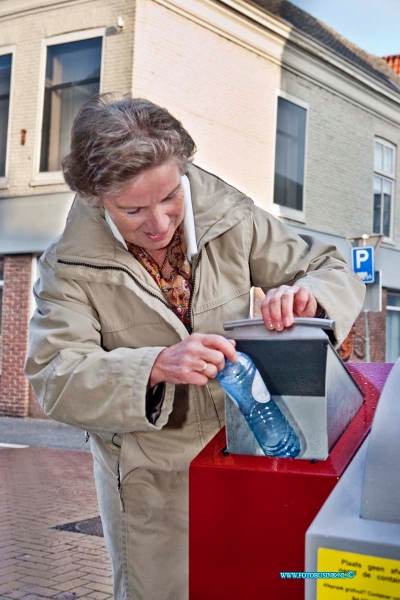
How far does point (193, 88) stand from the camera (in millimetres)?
11062

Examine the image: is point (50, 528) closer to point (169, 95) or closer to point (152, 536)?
point (152, 536)

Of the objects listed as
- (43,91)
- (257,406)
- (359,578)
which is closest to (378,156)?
(43,91)

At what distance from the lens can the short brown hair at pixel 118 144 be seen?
1.67 meters

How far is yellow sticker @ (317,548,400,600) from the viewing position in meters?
0.97

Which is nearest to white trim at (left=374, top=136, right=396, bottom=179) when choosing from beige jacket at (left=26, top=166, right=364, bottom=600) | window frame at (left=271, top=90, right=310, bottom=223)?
window frame at (left=271, top=90, right=310, bottom=223)

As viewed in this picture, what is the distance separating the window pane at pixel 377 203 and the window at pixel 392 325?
1.38 meters

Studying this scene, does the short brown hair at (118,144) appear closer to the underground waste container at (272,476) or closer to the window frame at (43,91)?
the underground waste container at (272,476)

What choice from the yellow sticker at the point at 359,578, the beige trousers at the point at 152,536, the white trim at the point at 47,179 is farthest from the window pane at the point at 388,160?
the yellow sticker at the point at 359,578

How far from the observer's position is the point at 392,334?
1570cm

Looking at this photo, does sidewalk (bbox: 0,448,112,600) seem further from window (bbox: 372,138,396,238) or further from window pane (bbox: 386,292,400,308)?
window (bbox: 372,138,396,238)

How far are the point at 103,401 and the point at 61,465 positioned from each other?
5.96 meters

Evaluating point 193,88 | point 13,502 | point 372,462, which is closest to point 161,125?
point 372,462

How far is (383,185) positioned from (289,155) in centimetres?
334

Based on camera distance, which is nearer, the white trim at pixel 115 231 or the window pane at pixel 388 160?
the white trim at pixel 115 231
